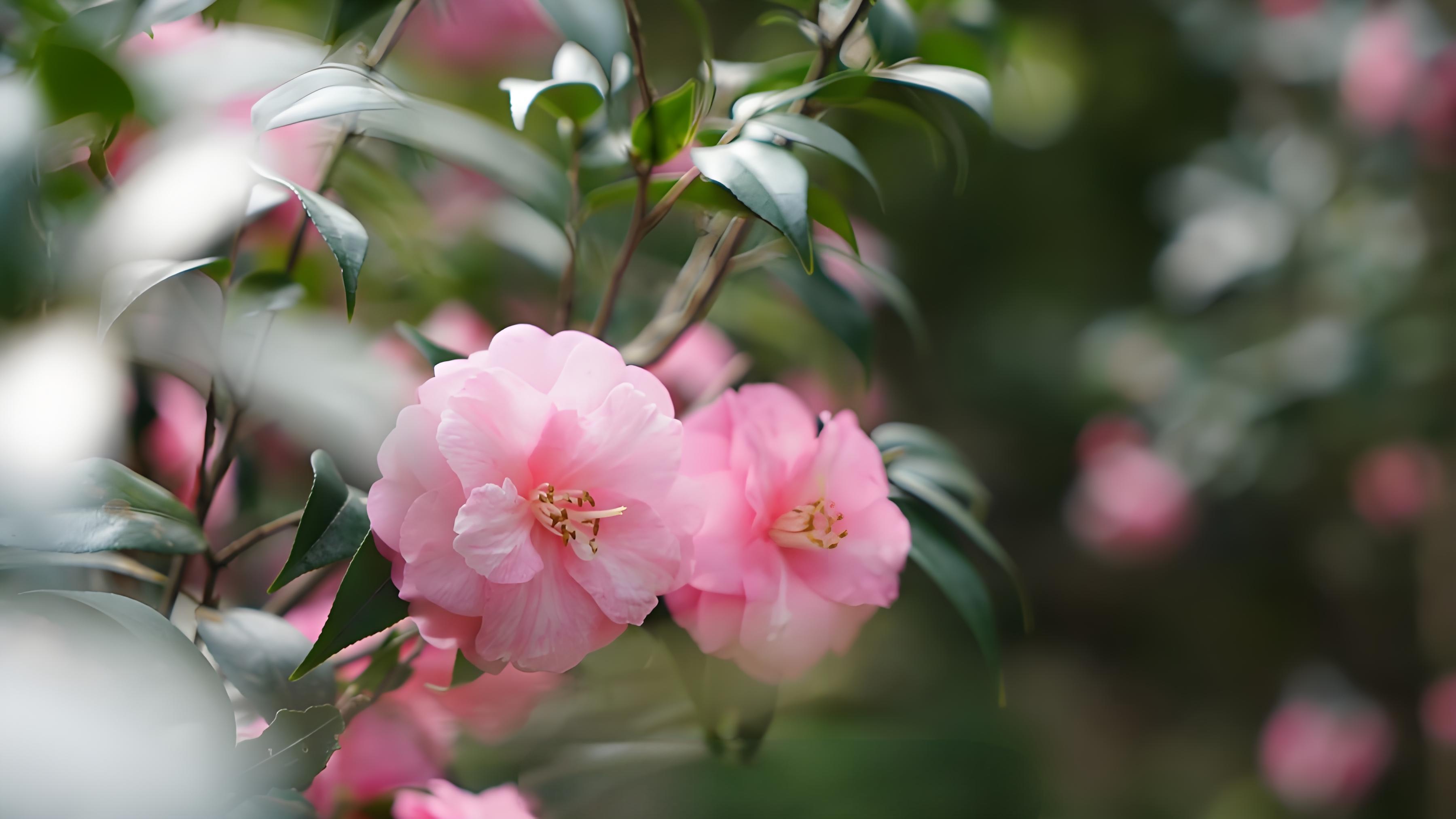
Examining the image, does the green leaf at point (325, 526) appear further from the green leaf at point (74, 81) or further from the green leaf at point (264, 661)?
the green leaf at point (74, 81)

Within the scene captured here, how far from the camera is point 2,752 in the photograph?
0.23m

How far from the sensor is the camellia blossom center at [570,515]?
0.30m

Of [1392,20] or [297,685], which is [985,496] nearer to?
[297,685]

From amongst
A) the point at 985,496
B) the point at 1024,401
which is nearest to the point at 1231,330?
the point at 1024,401

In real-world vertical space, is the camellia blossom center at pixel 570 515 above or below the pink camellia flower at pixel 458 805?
above

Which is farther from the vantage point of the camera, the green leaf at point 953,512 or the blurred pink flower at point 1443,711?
the blurred pink flower at point 1443,711

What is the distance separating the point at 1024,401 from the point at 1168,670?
66cm

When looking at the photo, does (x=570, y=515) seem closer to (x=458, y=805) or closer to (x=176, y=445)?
(x=458, y=805)

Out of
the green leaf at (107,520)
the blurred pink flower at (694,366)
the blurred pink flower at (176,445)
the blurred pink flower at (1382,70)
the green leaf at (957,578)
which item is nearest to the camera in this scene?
the green leaf at (107,520)

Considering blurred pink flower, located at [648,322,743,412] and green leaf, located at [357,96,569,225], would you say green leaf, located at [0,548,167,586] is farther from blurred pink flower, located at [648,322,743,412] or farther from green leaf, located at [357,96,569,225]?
blurred pink flower, located at [648,322,743,412]

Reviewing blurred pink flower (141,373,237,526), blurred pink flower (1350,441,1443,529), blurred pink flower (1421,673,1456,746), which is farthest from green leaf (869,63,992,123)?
blurred pink flower (1421,673,1456,746)

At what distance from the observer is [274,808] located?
0.28m

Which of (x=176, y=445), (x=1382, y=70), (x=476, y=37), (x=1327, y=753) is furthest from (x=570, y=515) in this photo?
(x=1327, y=753)

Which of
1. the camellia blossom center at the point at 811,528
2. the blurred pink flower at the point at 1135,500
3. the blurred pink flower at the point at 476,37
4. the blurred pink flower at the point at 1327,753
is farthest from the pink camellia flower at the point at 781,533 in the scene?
the blurred pink flower at the point at 1327,753
